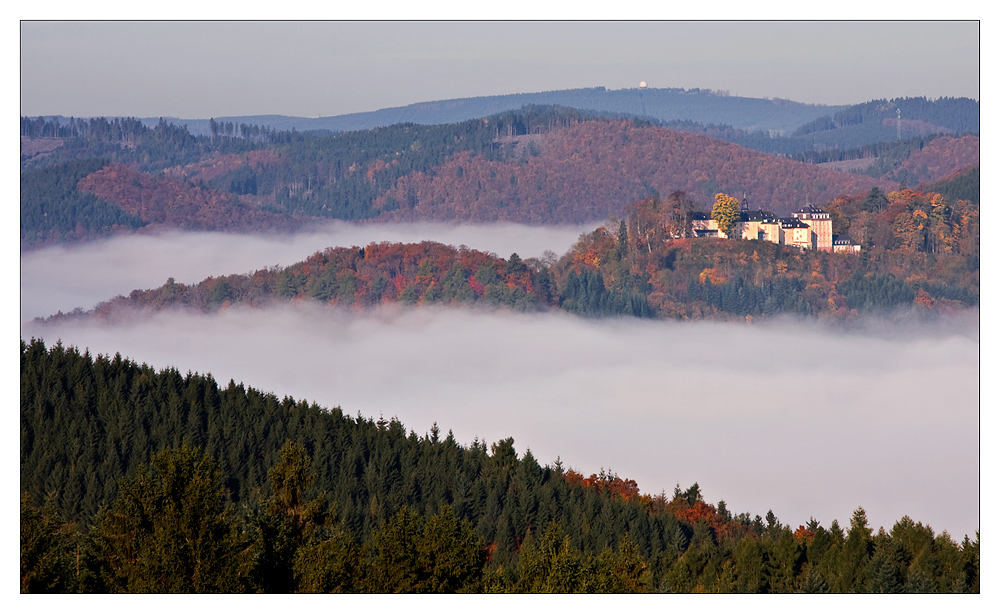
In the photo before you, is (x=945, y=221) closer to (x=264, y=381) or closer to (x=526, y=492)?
(x=264, y=381)

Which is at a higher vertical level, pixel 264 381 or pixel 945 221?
pixel 945 221

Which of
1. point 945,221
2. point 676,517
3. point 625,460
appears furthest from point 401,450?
point 945,221

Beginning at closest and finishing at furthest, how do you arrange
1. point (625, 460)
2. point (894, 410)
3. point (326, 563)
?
point (326, 563) < point (625, 460) < point (894, 410)

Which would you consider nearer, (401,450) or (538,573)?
(538,573)

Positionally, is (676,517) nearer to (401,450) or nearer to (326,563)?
(401,450)
